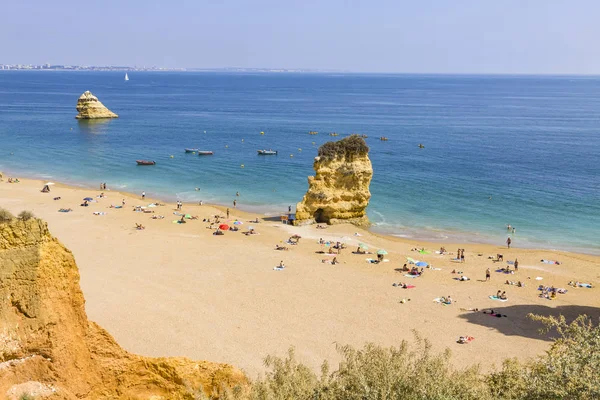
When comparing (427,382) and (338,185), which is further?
(338,185)

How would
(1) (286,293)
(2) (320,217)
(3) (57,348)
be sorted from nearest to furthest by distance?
(3) (57,348) < (1) (286,293) < (2) (320,217)

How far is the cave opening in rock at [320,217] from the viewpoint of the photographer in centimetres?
4358

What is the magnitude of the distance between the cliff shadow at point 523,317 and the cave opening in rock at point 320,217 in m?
17.8

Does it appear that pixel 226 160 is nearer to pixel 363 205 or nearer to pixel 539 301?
pixel 363 205

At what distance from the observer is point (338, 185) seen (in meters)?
42.9

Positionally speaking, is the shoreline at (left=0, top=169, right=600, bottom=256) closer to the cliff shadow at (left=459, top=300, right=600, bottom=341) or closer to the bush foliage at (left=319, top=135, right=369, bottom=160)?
the bush foliage at (left=319, top=135, right=369, bottom=160)

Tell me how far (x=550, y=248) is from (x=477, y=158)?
34212 mm

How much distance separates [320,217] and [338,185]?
3176 millimetres

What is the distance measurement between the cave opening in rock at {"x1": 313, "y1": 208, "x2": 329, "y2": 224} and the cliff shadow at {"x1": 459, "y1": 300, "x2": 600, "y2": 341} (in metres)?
17.8

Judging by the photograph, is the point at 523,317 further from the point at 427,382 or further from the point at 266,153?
the point at 266,153

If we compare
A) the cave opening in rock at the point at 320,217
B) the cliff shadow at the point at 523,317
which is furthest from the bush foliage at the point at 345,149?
the cliff shadow at the point at 523,317

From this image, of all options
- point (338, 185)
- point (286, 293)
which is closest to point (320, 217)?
point (338, 185)

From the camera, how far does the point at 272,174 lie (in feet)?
207

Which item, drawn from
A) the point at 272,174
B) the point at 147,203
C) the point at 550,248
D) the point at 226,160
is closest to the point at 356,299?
the point at 550,248
